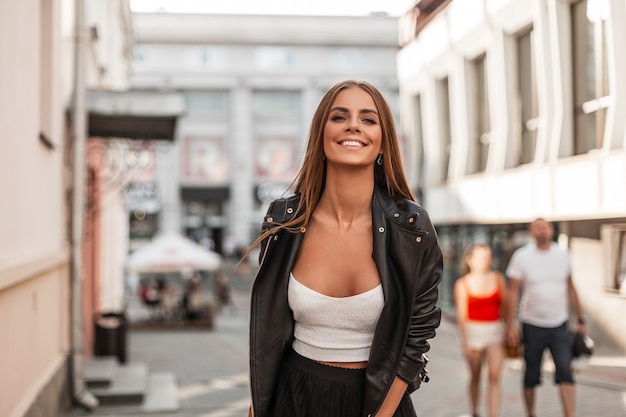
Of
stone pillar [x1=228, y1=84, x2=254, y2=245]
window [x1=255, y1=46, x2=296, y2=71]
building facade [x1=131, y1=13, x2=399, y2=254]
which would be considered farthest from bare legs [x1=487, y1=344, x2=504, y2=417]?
window [x1=255, y1=46, x2=296, y2=71]

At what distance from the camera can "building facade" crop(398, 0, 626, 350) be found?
1379 centimetres

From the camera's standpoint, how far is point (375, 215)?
3244 mm

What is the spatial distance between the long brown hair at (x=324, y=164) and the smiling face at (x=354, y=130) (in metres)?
0.03

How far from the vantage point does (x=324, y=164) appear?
3.41 metres

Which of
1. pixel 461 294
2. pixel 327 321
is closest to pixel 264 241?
pixel 327 321

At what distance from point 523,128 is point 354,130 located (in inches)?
605

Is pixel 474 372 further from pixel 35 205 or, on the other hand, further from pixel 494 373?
pixel 35 205

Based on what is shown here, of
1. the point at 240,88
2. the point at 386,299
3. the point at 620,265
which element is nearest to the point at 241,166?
the point at 240,88

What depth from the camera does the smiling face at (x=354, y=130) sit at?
10.6 feet

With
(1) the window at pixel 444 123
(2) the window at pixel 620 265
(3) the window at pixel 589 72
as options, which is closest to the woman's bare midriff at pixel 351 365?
(2) the window at pixel 620 265

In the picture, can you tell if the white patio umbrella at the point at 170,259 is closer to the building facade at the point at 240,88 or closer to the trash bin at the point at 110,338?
the trash bin at the point at 110,338

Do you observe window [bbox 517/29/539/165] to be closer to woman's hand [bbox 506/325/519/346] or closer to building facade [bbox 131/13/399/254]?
woman's hand [bbox 506/325/519/346]

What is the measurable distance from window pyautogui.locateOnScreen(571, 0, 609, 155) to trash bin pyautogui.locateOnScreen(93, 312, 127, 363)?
7837 millimetres

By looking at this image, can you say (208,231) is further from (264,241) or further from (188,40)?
(264,241)
